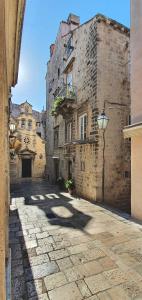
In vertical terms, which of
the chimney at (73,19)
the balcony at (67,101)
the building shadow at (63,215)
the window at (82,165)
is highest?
the chimney at (73,19)

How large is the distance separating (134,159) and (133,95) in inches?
84.6

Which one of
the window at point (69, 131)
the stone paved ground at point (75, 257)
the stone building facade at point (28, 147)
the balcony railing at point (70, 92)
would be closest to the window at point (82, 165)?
the window at point (69, 131)

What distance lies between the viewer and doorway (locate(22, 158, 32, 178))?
21.6 m

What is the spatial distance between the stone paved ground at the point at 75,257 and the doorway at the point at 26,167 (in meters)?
15.8

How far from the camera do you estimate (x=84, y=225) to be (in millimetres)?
5367

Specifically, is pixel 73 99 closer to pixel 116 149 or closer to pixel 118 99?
pixel 118 99

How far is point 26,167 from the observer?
858 inches

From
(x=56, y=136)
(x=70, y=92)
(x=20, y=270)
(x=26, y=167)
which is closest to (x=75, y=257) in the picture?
(x=20, y=270)

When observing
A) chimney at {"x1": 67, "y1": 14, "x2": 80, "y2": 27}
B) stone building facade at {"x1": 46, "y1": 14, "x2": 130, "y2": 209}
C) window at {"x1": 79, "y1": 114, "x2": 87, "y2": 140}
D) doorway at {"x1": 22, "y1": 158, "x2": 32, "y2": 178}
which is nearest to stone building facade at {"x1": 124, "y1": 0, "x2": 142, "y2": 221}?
stone building facade at {"x1": 46, "y1": 14, "x2": 130, "y2": 209}

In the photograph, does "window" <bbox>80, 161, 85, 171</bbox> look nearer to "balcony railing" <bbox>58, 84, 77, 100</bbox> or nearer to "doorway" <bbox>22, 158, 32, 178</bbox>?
"balcony railing" <bbox>58, 84, 77, 100</bbox>

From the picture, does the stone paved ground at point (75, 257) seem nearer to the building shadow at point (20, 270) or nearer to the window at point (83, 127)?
the building shadow at point (20, 270)

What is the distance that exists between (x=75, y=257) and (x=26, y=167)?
19.0 metres

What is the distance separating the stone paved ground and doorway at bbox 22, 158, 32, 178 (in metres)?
15.8

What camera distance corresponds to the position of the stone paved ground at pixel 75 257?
8.99 ft
